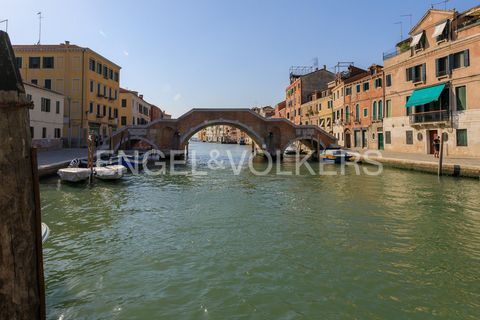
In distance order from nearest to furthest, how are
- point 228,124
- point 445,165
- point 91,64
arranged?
point 445,165 < point 228,124 < point 91,64

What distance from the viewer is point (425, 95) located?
2464cm

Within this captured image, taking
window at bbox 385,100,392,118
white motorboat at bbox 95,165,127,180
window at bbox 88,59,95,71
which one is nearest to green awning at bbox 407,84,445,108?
window at bbox 385,100,392,118

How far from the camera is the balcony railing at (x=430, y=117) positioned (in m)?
23.5

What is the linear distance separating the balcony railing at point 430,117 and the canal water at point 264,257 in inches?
481

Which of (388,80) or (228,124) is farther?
(228,124)

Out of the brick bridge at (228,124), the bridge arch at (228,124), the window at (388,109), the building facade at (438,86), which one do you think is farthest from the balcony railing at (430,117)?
the bridge arch at (228,124)

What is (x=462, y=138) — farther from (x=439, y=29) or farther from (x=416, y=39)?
(x=416, y=39)

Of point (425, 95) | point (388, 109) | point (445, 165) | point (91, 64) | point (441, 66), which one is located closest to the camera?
point (445, 165)

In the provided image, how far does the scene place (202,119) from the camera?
3347cm

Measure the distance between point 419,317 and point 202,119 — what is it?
1175 inches

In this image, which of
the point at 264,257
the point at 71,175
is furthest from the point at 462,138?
the point at 71,175

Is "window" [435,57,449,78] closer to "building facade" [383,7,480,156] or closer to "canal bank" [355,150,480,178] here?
"building facade" [383,7,480,156]

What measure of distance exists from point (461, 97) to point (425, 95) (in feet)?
8.17

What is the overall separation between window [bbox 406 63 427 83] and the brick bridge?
29.8 feet
